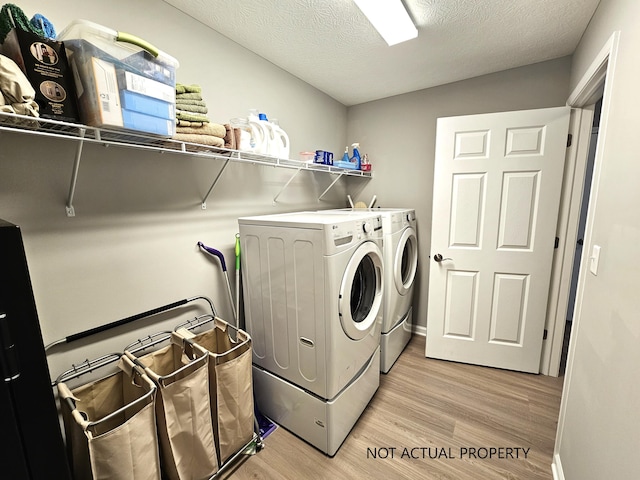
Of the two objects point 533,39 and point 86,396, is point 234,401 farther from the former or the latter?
point 533,39

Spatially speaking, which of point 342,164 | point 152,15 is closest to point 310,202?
point 342,164

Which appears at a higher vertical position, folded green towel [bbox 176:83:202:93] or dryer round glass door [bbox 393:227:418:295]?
folded green towel [bbox 176:83:202:93]

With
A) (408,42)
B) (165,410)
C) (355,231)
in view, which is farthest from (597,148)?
(165,410)

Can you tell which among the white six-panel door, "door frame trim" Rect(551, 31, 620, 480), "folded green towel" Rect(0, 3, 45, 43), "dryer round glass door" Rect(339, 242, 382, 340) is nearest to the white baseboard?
"door frame trim" Rect(551, 31, 620, 480)

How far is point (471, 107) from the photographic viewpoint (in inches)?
94.4

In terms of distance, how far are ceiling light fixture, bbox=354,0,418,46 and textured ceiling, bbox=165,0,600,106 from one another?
7cm

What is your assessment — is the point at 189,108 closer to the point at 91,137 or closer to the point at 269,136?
the point at 91,137

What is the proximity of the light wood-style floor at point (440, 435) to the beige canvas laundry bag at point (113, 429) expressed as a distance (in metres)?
0.59

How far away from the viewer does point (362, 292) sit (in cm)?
191

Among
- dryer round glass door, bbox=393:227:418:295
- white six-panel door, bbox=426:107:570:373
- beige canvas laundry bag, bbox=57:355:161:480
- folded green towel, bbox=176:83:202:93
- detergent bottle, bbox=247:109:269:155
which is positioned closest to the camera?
beige canvas laundry bag, bbox=57:355:161:480

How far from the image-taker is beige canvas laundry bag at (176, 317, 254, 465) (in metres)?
1.36

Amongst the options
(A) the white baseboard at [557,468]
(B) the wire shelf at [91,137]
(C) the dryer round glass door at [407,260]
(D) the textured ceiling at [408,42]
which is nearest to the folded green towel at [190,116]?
A: (B) the wire shelf at [91,137]

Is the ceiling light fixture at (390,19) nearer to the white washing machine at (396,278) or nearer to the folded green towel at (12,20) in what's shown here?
the white washing machine at (396,278)

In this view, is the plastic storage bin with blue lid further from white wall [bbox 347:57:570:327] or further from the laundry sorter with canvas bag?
white wall [bbox 347:57:570:327]
